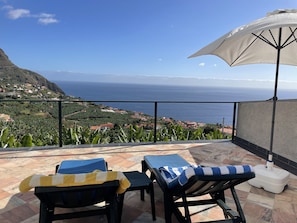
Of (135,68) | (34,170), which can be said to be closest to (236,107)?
(34,170)

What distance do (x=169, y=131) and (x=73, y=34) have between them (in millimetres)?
26960

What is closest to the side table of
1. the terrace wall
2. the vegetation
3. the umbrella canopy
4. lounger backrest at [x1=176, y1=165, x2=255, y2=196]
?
lounger backrest at [x1=176, y1=165, x2=255, y2=196]

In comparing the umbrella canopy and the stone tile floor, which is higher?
the umbrella canopy

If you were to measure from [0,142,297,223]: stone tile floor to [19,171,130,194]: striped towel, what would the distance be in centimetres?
85

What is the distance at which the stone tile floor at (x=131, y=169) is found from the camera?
224 cm

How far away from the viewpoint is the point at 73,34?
2994 cm

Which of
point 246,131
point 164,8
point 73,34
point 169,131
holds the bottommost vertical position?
point 169,131

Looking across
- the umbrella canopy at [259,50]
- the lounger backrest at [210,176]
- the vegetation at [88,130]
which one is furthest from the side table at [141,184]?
the vegetation at [88,130]

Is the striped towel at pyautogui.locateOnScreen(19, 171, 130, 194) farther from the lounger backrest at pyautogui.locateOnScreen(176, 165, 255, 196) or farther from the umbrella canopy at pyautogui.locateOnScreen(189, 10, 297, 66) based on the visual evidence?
the umbrella canopy at pyautogui.locateOnScreen(189, 10, 297, 66)

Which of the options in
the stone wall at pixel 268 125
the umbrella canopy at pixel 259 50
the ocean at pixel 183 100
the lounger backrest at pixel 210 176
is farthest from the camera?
the ocean at pixel 183 100

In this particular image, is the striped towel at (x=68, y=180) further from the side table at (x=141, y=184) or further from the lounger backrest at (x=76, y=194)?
the side table at (x=141, y=184)

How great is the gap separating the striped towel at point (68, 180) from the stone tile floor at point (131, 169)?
0.85 m

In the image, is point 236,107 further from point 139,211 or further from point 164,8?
point 164,8

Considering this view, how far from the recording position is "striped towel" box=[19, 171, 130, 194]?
55.9 inches
